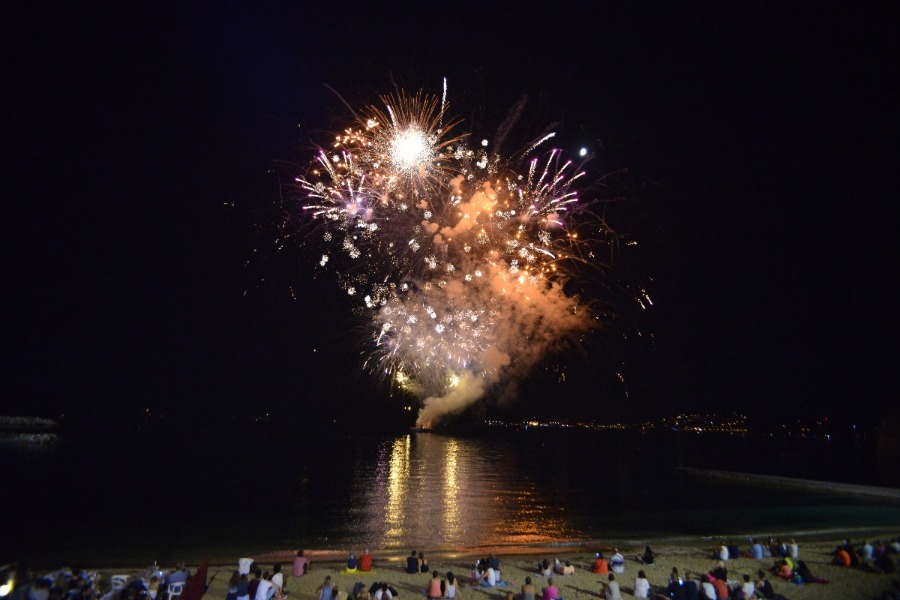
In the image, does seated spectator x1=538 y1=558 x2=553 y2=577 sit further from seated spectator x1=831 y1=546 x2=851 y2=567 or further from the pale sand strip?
seated spectator x1=831 y1=546 x2=851 y2=567

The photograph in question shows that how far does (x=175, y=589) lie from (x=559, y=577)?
963 centimetres

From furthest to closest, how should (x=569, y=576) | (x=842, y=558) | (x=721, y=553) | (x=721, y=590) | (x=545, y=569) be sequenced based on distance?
(x=721, y=553) < (x=842, y=558) < (x=569, y=576) < (x=545, y=569) < (x=721, y=590)

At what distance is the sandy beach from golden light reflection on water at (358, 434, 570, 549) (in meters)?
3.55

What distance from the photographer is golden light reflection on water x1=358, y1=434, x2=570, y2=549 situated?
23.6 metres

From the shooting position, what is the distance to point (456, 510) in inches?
1182

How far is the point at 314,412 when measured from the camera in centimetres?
19475

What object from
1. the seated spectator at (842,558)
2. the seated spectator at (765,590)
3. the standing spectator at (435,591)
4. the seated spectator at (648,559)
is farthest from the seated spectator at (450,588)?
the seated spectator at (842,558)

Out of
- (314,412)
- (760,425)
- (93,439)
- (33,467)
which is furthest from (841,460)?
(314,412)

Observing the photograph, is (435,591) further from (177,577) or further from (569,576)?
(177,577)

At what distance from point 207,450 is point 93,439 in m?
30.9

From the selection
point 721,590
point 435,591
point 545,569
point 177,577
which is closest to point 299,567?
point 177,577

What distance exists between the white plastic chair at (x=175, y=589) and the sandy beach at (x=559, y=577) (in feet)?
3.52

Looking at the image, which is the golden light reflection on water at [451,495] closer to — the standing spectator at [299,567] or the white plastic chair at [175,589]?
the standing spectator at [299,567]

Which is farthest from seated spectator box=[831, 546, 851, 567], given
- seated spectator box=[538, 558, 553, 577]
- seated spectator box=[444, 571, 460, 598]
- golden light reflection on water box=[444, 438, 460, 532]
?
golden light reflection on water box=[444, 438, 460, 532]
